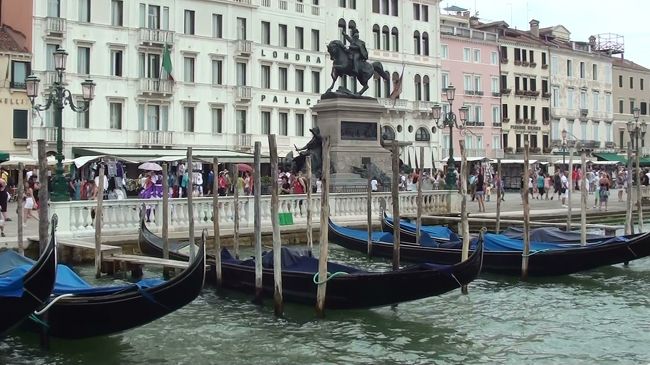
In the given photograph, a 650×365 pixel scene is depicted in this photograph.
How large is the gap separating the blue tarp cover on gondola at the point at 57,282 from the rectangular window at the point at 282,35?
28.9 m

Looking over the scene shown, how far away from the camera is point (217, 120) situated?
115 feet

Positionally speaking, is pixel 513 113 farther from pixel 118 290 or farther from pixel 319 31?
pixel 118 290

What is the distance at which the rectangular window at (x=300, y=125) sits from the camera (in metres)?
37.9

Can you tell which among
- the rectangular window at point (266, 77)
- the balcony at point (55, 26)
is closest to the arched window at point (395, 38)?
the rectangular window at point (266, 77)

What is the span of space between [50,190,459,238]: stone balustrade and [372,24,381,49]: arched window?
22365 mm

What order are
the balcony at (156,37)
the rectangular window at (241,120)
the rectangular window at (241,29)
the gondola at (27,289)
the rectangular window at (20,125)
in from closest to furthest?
the gondola at (27,289) < the rectangular window at (20,125) < the balcony at (156,37) < the rectangular window at (241,120) < the rectangular window at (241,29)

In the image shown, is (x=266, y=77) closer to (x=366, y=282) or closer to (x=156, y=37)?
(x=156, y=37)

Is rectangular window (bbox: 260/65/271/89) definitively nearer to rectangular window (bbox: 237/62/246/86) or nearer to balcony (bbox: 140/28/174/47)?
rectangular window (bbox: 237/62/246/86)

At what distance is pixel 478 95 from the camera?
4647 cm

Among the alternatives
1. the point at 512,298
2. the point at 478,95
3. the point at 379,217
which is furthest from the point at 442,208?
the point at 478,95

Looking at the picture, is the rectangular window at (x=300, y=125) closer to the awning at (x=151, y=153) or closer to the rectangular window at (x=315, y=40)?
the rectangular window at (x=315, y=40)

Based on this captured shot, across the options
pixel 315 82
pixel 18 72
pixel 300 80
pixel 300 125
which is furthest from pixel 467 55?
pixel 18 72

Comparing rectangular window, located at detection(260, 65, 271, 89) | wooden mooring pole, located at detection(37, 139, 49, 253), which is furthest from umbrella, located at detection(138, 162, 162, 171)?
wooden mooring pole, located at detection(37, 139, 49, 253)

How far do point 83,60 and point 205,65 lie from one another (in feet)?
17.4
